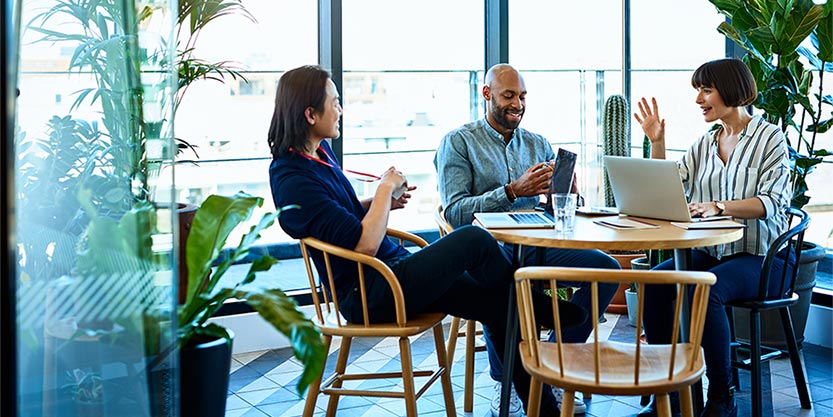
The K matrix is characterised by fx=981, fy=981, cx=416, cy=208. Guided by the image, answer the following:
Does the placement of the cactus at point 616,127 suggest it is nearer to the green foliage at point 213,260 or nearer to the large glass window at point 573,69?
the large glass window at point 573,69

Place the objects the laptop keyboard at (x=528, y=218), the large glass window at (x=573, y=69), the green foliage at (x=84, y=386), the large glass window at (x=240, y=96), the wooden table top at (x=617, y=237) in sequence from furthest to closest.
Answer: the large glass window at (x=573, y=69)
the large glass window at (x=240, y=96)
the laptop keyboard at (x=528, y=218)
the wooden table top at (x=617, y=237)
the green foliage at (x=84, y=386)

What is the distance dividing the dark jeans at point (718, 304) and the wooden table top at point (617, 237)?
0.27 meters

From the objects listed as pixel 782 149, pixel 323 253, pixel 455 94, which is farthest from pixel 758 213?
pixel 455 94

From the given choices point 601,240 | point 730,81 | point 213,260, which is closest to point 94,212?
point 213,260

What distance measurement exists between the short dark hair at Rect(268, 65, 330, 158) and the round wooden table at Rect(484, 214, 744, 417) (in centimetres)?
65

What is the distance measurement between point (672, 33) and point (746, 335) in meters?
1.71

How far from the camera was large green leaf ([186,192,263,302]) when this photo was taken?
2.58 metres

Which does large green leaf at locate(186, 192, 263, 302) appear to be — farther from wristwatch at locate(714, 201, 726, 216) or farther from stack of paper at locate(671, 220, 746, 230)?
wristwatch at locate(714, 201, 726, 216)

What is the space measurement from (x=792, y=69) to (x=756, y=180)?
86 centimetres

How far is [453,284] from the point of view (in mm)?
3117

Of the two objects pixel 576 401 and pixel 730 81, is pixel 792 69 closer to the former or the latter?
pixel 730 81

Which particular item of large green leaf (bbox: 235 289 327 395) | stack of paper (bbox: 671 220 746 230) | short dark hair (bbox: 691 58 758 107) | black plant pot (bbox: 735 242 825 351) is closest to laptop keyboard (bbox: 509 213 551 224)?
stack of paper (bbox: 671 220 746 230)

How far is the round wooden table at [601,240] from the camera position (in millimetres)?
2754

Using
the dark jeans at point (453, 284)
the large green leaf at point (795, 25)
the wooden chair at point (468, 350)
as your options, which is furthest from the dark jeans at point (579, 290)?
the large green leaf at point (795, 25)
